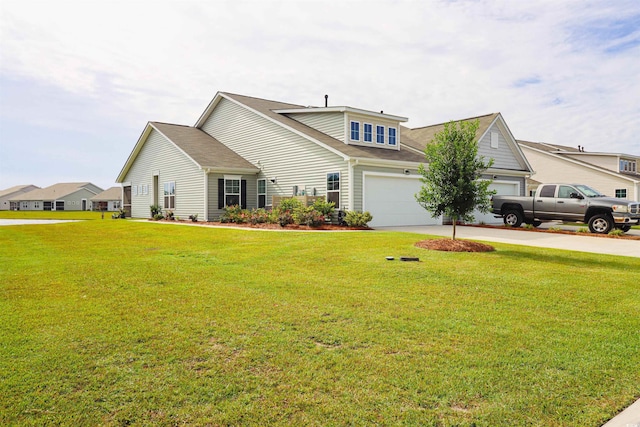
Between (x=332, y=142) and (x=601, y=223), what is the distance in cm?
1194

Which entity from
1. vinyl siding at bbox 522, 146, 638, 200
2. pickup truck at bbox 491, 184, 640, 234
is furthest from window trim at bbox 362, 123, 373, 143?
Answer: vinyl siding at bbox 522, 146, 638, 200

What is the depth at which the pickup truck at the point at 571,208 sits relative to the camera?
1644cm

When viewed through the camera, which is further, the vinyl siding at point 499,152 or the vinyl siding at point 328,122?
the vinyl siding at point 499,152

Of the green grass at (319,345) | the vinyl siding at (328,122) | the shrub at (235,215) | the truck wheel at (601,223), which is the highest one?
the vinyl siding at (328,122)

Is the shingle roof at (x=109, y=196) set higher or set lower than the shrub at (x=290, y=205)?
higher

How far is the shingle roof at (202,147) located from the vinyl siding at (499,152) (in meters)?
13.7

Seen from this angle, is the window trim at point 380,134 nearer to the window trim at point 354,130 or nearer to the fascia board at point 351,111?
the fascia board at point 351,111

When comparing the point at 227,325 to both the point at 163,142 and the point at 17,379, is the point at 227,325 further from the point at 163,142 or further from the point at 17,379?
the point at 163,142

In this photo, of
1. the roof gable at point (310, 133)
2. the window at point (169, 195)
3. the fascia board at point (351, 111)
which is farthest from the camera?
the window at point (169, 195)

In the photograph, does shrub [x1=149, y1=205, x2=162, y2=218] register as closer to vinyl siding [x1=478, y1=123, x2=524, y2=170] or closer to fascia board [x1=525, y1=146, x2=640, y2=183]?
vinyl siding [x1=478, y1=123, x2=524, y2=170]

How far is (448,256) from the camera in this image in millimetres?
9797

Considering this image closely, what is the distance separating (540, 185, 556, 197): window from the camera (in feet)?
61.2

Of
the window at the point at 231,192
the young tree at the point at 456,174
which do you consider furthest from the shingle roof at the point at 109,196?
the young tree at the point at 456,174

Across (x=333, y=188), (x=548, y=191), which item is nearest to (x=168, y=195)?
(x=333, y=188)
